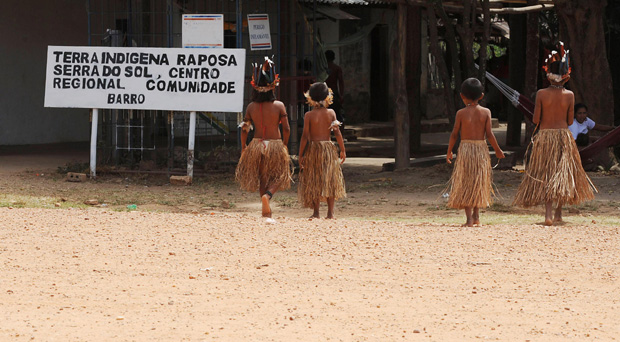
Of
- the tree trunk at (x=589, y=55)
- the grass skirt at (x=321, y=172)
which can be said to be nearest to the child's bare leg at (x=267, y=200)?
the grass skirt at (x=321, y=172)

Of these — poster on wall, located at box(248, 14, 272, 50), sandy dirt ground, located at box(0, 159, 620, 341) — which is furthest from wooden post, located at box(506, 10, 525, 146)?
sandy dirt ground, located at box(0, 159, 620, 341)

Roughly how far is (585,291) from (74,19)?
13.3 meters

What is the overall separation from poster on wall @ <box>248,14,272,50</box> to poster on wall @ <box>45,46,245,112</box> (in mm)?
895

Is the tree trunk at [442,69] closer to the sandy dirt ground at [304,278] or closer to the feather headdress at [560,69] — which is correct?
the sandy dirt ground at [304,278]

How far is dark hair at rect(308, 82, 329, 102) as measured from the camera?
8.44 metres

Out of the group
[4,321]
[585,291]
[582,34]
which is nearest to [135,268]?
[4,321]

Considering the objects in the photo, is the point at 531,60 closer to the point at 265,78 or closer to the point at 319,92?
the point at 319,92

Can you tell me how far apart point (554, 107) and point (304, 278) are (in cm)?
350

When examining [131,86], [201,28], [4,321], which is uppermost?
[201,28]

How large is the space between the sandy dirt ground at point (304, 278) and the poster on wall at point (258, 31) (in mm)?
3870

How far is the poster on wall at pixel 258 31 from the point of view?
12648 mm

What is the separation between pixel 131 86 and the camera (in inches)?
478

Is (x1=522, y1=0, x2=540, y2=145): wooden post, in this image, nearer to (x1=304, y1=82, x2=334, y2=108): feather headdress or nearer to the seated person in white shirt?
the seated person in white shirt

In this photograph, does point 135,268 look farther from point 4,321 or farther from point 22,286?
point 4,321
